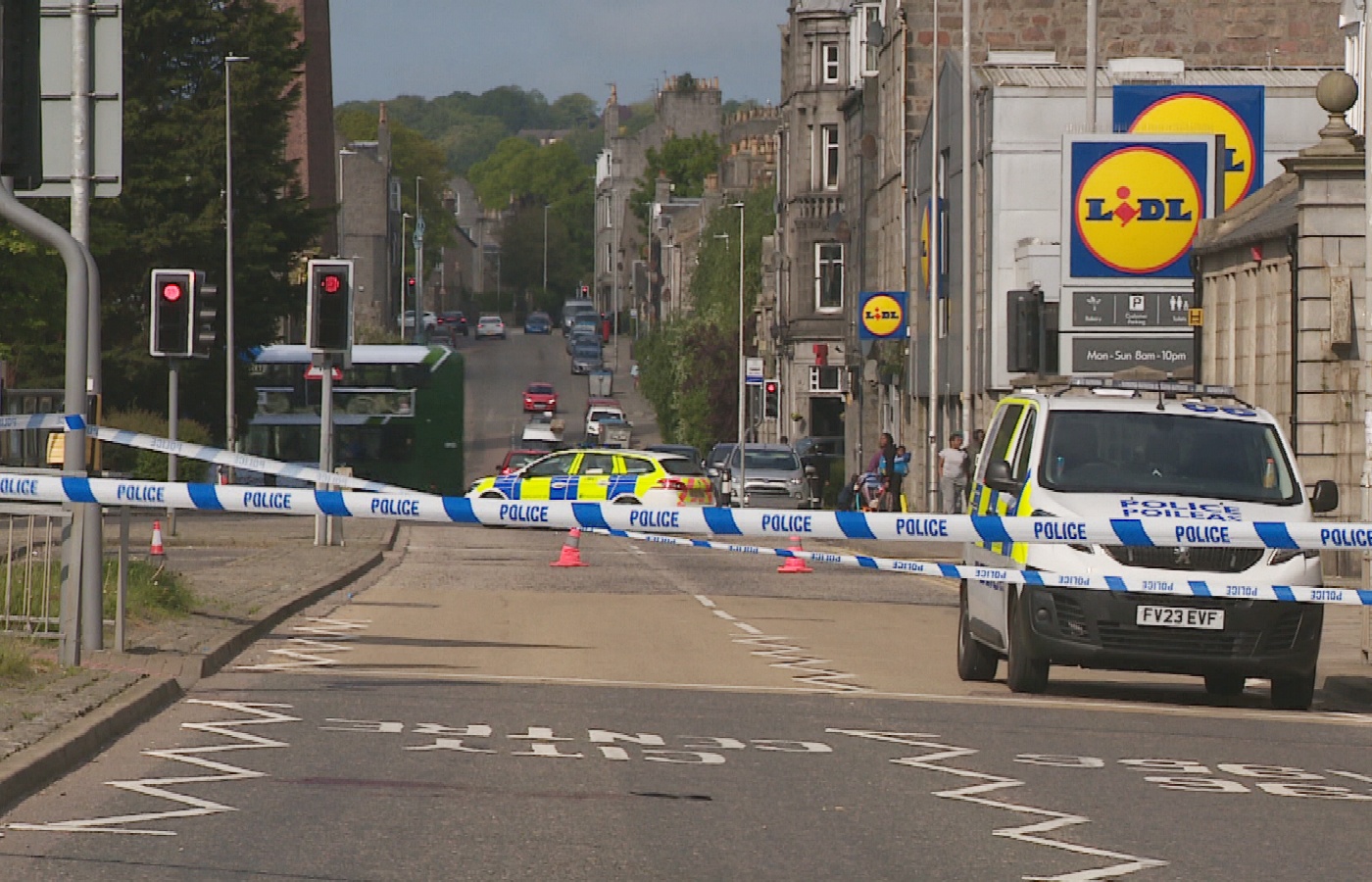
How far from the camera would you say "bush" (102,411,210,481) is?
162 feet

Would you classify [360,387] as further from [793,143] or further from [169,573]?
[169,573]

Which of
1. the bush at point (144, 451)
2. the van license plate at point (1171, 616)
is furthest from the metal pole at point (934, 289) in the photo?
the van license plate at point (1171, 616)

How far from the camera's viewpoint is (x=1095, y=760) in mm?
11445

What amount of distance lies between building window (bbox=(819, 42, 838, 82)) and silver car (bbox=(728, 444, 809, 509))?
118 feet

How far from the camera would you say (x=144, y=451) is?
50.5 m

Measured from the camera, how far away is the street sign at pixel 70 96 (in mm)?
14875

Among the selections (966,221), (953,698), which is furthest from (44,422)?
(966,221)

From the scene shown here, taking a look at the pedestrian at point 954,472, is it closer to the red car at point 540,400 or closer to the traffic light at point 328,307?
the traffic light at point 328,307

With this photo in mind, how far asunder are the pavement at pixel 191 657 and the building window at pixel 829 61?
185 feet

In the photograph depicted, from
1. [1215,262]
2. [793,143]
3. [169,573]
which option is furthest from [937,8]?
[169,573]

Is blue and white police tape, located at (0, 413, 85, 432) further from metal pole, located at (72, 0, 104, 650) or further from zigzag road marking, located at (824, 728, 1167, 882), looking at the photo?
zigzag road marking, located at (824, 728, 1167, 882)

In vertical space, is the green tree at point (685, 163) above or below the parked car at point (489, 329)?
above

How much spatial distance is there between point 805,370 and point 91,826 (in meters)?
80.1

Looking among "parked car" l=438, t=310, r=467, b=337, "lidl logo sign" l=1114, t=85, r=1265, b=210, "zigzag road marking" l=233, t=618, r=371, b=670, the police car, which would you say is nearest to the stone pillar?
"lidl logo sign" l=1114, t=85, r=1265, b=210
